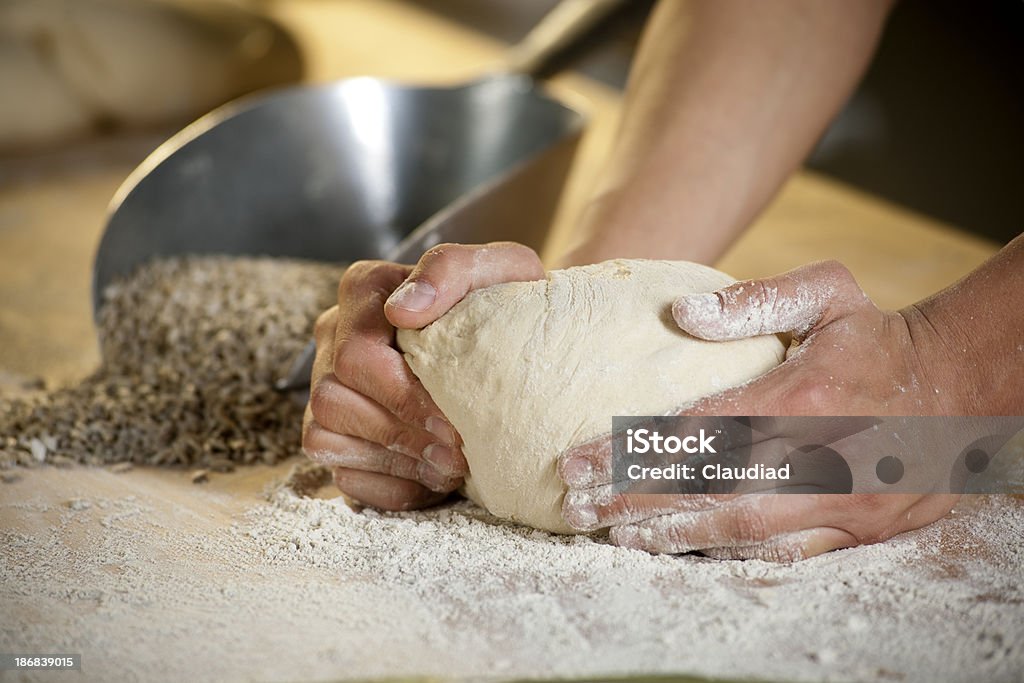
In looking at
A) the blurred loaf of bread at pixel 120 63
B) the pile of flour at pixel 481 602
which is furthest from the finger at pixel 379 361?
the blurred loaf of bread at pixel 120 63

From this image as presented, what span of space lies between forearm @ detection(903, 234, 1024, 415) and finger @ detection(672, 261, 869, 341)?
11cm

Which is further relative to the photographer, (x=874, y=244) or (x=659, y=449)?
(x=874, y=244)

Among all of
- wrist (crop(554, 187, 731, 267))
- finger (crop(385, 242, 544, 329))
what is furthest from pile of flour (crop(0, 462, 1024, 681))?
wrist (crop(554, 187, 731, 267))

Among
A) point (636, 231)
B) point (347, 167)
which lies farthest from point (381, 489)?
point (347, 167)

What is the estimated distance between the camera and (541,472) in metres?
0.99

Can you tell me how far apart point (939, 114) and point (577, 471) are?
6.28 feet

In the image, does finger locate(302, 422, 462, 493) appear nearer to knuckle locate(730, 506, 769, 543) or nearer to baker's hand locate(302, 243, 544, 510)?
baker's hand locate(302, 243, 544, 510)

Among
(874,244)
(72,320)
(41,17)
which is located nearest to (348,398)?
(72,320)

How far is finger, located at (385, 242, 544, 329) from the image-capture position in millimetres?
1034

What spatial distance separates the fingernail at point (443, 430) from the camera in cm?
105

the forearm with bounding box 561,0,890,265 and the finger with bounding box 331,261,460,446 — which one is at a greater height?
the forearm with bounding box 561,0,890,265

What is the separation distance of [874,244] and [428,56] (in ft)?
6.83

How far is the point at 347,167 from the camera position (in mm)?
1950

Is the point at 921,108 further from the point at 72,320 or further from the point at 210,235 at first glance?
the point at 72,320
